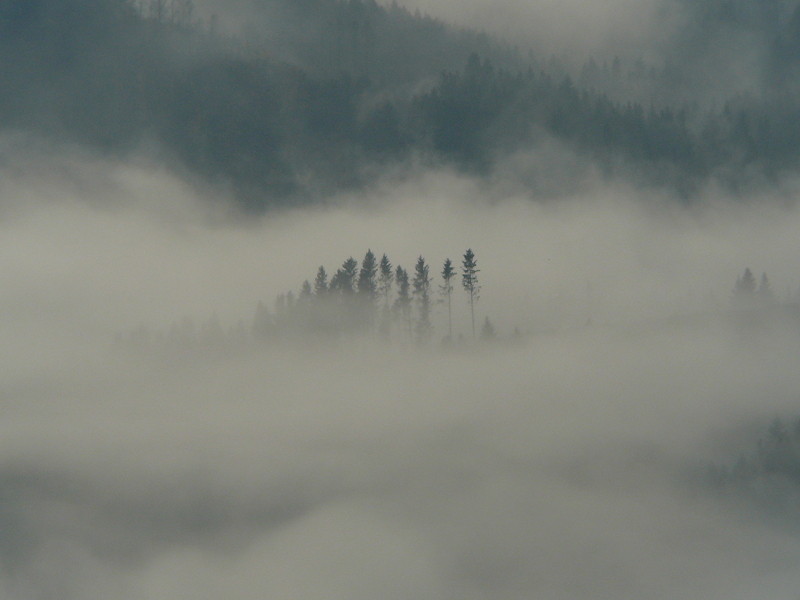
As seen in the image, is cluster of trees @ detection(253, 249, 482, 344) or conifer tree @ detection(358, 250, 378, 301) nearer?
cluster of trees @ detection(253, 249, 482, 344)

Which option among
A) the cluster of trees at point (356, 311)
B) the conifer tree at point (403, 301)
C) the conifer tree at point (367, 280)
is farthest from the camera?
the conifer tree at point (403, 301)

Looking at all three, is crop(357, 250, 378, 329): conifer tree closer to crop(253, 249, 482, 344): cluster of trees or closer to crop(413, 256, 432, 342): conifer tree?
crop(253, 249, 482, 344): cluster of trees

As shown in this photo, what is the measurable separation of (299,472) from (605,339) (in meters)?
50.7

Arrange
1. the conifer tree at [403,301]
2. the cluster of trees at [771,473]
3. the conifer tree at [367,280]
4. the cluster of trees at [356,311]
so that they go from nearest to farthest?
the cluster of trees at [771,473] → the cluster of trees at [356,311] → the conifer tree at [367,280] → the conifer tree at [403,301]

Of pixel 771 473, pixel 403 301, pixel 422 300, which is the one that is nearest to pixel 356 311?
pixel 403 301

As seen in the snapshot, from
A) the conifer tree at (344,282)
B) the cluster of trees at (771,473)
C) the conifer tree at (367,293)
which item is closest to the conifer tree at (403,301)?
the conifer tree at (367,293)

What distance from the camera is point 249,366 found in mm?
129625

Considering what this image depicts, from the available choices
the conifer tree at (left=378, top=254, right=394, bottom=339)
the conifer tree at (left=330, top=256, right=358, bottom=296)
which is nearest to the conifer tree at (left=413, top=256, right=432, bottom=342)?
the conifer tree at (left=378, top=254, right=394, bottom=339)

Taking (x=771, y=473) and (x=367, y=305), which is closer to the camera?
(x=771, y=473)

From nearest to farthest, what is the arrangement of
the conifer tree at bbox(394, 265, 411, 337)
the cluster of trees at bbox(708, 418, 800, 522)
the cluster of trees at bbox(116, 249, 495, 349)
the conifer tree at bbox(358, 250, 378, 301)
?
the cluster of trees at bbox(708, 418, 800, 522)
the cluster of trees at bbox(116, 249, 495, 349)
the conifer tree at bbox(358, 250, 378, 301)
the conifer tree at bbox(394, 265, 411, 337)

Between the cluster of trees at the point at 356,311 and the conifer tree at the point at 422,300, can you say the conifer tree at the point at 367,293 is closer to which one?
the cluster of trees at the point at 356,311

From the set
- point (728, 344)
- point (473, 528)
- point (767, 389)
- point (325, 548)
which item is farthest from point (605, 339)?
point (325, 548)

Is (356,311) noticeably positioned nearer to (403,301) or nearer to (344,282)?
(344,282)

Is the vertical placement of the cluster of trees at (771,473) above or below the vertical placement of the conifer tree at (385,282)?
below
